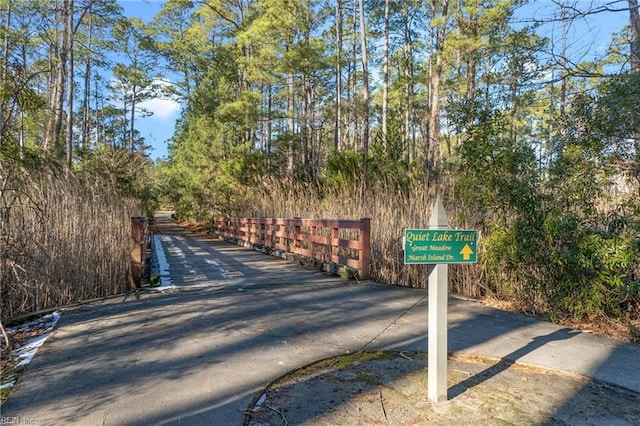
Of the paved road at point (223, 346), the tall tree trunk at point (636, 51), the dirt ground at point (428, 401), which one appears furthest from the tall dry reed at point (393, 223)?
the dirt ground at point (428, 401)

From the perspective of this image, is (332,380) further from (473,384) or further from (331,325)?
(331,325)

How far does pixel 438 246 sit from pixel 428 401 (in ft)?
3.31

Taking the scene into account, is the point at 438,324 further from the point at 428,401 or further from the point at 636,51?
the point at 636,51

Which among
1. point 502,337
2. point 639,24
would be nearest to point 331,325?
point 502,337

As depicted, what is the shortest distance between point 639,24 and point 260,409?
29.4ft

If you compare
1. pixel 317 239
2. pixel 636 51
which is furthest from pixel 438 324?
pixel 636 51

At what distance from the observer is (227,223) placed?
59.6 feet

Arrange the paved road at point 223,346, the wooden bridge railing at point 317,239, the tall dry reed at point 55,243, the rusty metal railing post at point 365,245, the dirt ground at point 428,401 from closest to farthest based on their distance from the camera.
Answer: the dirt ground at point 428,401
the paved road at point 223,346
the tall dry reed at point 55,243
the rusty metal railing post at point 365,245
the wooden bridge railing at point 317,239

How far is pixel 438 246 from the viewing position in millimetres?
2496

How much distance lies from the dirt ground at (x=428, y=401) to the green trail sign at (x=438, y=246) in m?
0.92

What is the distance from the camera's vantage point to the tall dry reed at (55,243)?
4195 mm

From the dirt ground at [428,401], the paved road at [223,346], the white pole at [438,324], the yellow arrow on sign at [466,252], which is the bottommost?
the dirt ground at [428,401]

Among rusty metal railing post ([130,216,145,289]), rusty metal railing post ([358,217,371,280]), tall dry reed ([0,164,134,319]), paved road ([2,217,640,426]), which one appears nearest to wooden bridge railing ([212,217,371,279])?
rusty metal railing post ([358,217,371,280])

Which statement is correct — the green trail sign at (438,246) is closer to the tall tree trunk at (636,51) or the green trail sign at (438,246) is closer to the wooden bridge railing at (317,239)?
the tall tree trunk at (636,51)
